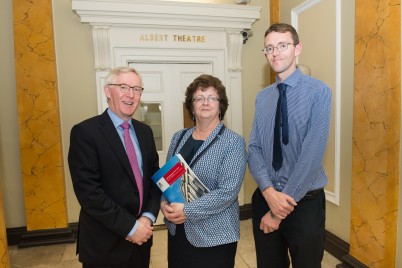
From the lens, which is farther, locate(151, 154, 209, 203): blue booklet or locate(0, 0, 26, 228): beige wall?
locate(0, 0, 26, 228): beige wall

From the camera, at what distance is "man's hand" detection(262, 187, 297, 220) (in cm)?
150

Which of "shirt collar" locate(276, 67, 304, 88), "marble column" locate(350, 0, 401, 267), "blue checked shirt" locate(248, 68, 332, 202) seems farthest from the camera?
"marble column" locate(350, 0, 401, 267)

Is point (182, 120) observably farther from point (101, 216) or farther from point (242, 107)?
point (101, 216)

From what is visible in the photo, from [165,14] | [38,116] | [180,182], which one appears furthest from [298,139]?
[38,116]

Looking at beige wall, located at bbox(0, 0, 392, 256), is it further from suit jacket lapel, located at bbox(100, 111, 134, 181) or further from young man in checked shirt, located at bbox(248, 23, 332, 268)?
young man in checked shirt, located at bbox(248, 23, 332, 268)

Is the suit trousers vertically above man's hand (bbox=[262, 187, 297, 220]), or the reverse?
man's hand (bbox=[262, 187, 297, 220])

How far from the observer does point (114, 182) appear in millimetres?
1572

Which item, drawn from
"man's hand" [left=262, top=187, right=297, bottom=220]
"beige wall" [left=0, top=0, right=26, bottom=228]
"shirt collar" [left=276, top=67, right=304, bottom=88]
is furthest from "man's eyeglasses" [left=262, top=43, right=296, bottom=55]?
"beige wall" [left=0, top=0, right=26, bottom=228]

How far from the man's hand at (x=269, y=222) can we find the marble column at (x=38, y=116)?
276cm

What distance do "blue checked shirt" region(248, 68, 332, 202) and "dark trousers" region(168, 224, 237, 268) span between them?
15.4 inches

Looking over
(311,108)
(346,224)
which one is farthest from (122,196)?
(346,224)

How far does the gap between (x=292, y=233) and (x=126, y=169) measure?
0.93 m

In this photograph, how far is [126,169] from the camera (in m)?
1.57

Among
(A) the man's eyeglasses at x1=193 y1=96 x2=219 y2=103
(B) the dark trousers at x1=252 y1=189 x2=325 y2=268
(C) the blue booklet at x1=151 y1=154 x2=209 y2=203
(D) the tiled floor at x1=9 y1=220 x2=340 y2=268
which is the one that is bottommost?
(D) the tiled floor at x1=9 y1=220 x2=340 y2=268
